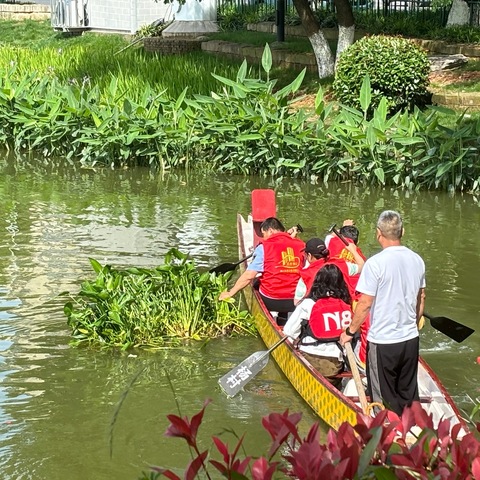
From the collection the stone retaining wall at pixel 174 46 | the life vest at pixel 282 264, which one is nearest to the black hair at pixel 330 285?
the life vest at pixel 282 264

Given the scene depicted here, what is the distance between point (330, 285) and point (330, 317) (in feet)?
0.78

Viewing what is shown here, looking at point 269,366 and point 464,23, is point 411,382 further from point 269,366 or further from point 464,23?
point 464,23

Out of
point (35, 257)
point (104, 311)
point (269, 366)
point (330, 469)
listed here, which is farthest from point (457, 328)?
point (35, 257)

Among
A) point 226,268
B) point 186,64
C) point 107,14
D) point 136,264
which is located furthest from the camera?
point 107,14

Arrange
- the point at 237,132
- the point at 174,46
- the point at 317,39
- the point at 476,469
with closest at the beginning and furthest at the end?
the point at 476,469 → the point at 237,132 → the point at 317,39 → the point at 174,46

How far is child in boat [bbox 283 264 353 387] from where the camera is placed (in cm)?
769

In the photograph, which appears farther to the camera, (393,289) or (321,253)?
(321,253)

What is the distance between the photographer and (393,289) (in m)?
6.41

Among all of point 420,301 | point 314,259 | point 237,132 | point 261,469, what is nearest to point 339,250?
point 314,259

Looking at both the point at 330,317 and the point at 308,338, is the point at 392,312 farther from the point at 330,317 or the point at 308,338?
the point at 308,338

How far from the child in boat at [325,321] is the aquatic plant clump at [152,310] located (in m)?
1.64

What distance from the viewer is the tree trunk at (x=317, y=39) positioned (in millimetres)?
20500

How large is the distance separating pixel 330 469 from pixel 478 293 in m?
8.07

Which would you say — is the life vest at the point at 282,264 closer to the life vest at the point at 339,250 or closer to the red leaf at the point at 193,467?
the life vest at the point at 339,250
